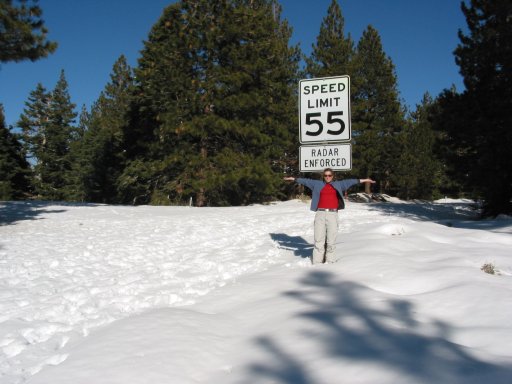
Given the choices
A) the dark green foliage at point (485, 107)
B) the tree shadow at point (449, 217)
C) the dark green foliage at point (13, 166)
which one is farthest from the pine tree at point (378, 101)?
the dark green foliage at point (13, 166)

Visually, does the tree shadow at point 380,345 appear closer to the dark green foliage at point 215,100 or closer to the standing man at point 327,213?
the standing man at point 327,213

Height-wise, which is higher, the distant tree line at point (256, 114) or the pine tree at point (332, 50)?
the pine tree at point (332, 50)

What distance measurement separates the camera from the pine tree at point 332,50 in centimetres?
3203

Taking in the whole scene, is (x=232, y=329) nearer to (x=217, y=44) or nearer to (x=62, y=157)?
(x=217, y=44)

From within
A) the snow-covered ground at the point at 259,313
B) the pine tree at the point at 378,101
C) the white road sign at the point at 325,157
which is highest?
the pine tree at the point at 378,101

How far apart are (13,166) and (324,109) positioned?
4707 cm

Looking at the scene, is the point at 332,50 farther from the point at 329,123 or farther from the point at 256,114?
the point at 329,123

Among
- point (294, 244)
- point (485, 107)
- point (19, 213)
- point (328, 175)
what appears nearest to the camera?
point (328, 175)

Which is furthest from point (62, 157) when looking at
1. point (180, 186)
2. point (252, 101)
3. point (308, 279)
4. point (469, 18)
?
point (308, 279)

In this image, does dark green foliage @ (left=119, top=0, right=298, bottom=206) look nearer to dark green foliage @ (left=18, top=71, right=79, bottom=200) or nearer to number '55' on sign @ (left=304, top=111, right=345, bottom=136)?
number '55' on sign @ (left=304, top=111, right=345, bottom=136)

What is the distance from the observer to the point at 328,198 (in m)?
7.48

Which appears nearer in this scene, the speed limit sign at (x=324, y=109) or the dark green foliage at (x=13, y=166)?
the speed limit sign at (x=324, y=109)

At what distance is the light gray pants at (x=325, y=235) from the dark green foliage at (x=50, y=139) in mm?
46739

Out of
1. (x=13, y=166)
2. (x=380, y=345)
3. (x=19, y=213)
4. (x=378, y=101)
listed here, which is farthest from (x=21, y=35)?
(x=13, y=166)
